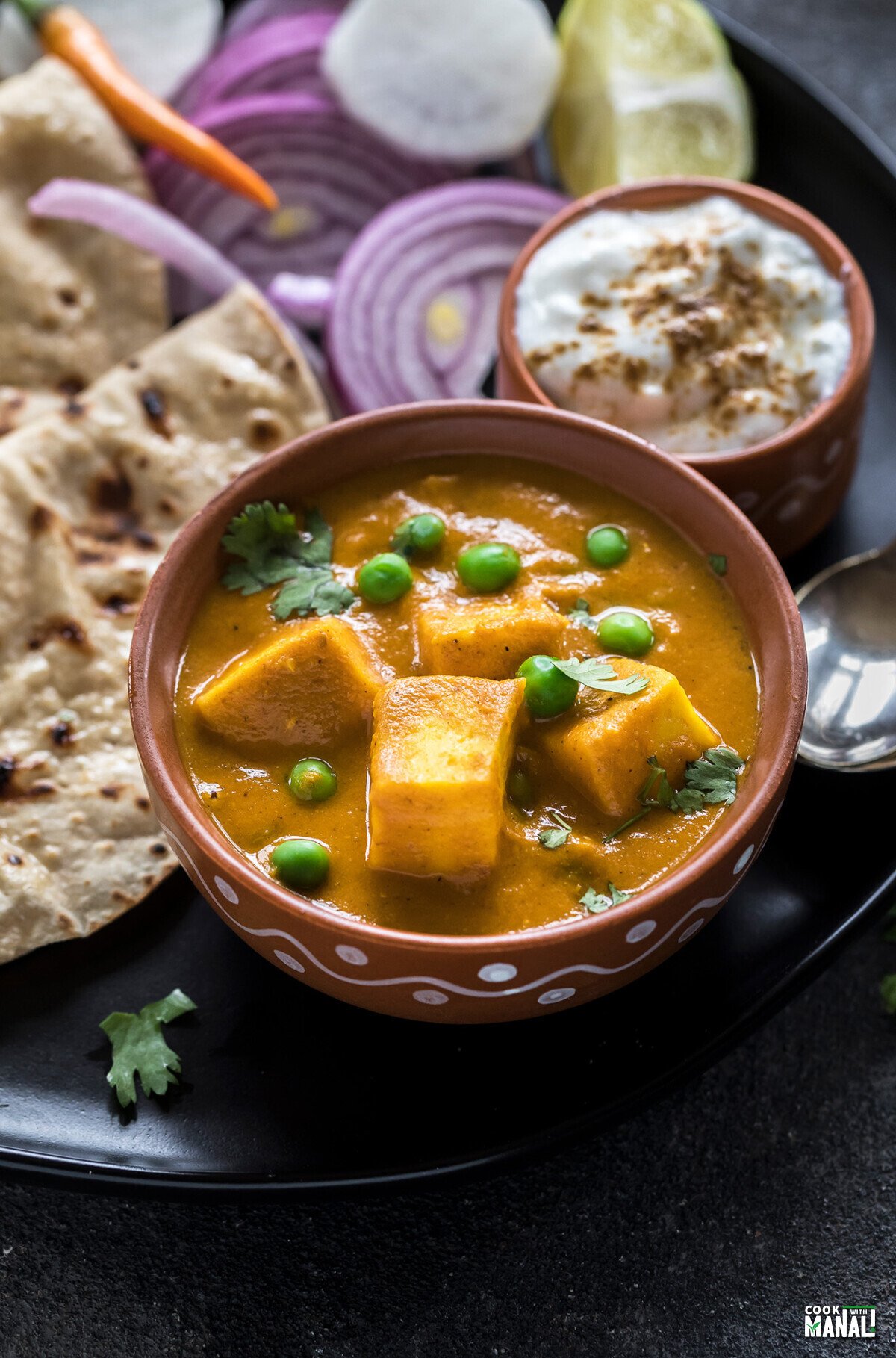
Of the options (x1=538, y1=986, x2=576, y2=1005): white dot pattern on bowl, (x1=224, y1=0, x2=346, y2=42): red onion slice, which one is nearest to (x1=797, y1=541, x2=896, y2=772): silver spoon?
(x1=538, y1=986, x2=576, y2=1005): white dot pattern on bowl

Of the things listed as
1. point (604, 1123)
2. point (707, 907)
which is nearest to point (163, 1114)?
point (604, 1123)

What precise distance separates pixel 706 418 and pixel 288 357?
1.39 meters

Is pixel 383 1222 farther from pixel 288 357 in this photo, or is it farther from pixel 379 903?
pixel 288 357

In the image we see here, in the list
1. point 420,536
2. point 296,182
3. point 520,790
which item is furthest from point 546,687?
point 296,182

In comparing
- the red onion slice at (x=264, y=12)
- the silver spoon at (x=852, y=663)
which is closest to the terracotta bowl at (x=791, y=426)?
the silver spoon at (x=852, y=663)

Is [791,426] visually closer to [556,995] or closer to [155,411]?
[556,995]

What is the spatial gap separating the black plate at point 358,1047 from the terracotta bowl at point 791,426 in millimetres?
820

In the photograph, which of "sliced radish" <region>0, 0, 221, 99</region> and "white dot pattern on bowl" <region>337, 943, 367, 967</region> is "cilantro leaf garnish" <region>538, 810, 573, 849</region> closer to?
"white dot pattern on bowl" <region>337, 943, 367, 967</region>

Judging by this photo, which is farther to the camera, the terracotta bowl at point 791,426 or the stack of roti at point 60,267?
the stack of roti at point 60,267

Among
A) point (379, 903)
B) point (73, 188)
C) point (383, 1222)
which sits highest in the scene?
point (73, 188)

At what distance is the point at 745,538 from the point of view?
3.28 meters

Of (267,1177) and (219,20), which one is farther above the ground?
(219,20)

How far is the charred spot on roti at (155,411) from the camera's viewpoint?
4.20m

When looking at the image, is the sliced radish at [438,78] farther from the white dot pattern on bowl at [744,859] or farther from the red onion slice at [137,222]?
the white dot pattern on bowl at [744,859]
